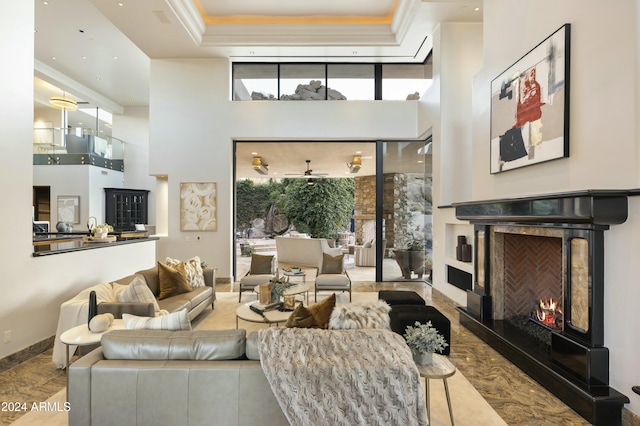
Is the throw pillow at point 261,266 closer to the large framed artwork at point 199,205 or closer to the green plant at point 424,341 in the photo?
the large framed artwork at point 199,205

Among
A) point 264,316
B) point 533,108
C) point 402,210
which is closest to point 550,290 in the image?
point 533,108

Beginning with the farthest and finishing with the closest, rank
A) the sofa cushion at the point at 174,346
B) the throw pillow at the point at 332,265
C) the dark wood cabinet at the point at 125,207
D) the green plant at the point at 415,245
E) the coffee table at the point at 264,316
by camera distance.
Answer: the dark wood cabinet at the point at 125,207 → the green plant at the point at 415,245 → the throw pillow at the point at 332,265 → the coffee table at the point at 264,316 → the sofa cushion at the point at 174,346

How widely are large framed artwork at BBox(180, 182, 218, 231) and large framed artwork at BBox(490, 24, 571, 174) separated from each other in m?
5.58

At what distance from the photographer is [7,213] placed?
3385 millimetres

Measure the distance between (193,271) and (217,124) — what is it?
3.63 m

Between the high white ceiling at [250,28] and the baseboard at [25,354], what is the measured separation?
16.5ft

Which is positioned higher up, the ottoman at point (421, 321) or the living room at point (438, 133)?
the living room at point (438, 133)

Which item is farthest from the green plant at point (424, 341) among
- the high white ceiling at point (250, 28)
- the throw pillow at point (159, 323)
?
the high white ceiling at point (250, 28)

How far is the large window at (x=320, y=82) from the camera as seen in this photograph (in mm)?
7656

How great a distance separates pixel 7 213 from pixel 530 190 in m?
5.30

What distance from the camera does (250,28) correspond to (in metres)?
A: 6.77

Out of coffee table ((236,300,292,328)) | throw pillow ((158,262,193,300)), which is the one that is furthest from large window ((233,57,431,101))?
coffee table ((236,300,292,328))

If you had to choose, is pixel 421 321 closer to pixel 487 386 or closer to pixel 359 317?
pixel 487 386

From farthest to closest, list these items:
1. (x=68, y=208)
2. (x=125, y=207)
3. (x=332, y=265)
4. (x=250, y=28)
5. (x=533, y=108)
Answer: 1. (x=125, y=207)
2. (x=68, y=208)
3. (x=250, y=28)
4. (x=332, y=265)
5. (x=533, y=108)
